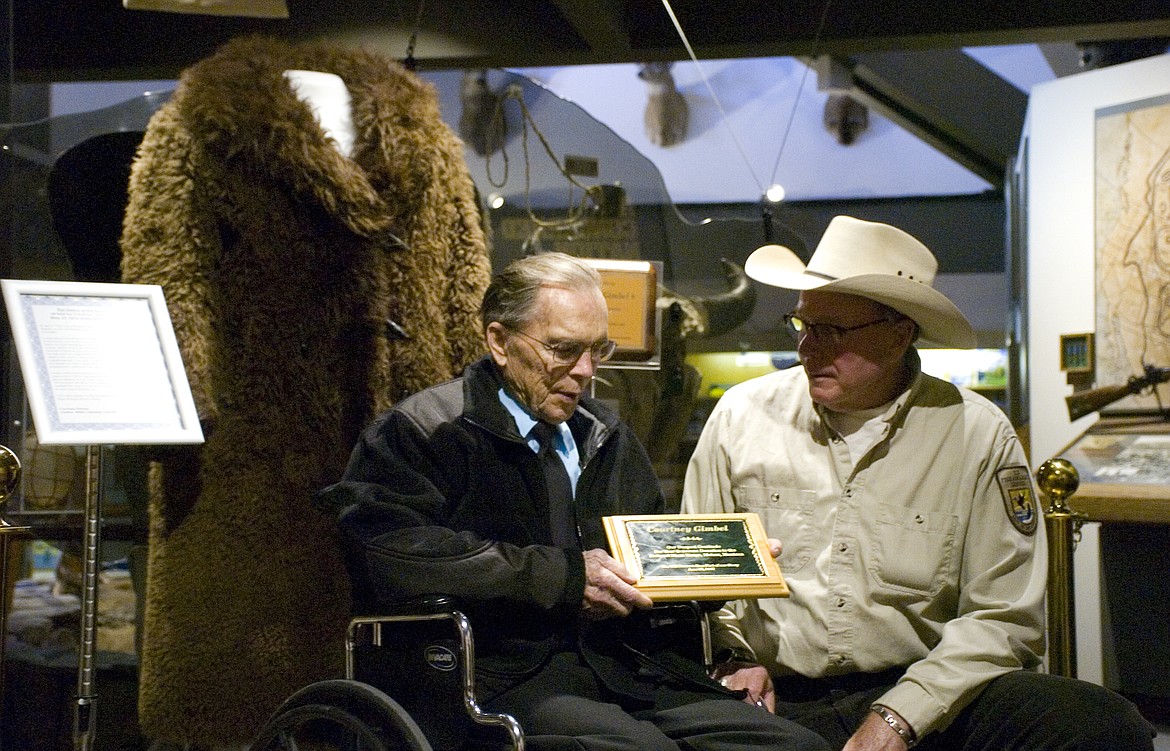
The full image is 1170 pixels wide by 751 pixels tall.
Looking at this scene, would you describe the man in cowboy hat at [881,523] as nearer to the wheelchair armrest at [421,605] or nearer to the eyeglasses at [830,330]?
the eyeglasses at [830,330]

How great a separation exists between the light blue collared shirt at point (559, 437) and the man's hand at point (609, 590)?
26 cm

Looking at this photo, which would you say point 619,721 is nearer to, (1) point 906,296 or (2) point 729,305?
(1) point 906,296

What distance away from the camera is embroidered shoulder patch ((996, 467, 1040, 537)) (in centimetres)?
257

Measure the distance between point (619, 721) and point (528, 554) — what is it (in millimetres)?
353

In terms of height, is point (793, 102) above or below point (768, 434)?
above

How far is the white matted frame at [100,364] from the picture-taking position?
2422mm

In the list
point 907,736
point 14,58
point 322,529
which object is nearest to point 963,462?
point 907,736

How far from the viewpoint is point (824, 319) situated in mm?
2725

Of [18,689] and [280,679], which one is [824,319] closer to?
[280,679]

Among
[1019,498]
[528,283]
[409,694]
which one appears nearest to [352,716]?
[409,694]

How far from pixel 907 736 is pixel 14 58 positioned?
125 inches

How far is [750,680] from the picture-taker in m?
2.56

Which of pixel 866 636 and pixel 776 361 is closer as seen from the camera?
pixel 866 636

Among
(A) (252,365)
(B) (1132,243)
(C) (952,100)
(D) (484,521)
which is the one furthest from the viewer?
(C) (952,100)
